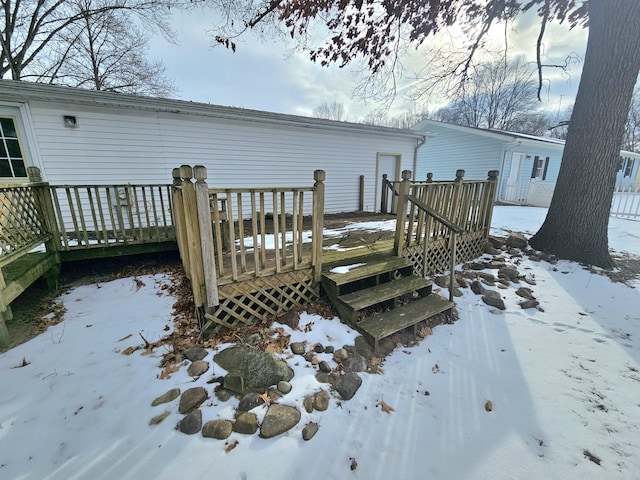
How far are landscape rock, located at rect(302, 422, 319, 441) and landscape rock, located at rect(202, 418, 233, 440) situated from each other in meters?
0.50

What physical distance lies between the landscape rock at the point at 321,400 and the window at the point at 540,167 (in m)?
17.1

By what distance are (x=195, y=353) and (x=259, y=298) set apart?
36.1 inches

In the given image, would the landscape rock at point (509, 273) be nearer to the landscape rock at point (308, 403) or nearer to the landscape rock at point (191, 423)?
the landscape rock at point (308, 403)

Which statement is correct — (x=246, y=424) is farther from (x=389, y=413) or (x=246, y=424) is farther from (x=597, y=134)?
(x=597, y=134)

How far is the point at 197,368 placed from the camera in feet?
7.71

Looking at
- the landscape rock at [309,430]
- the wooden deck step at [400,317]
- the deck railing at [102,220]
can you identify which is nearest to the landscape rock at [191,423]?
the landscape rock at [309,430]

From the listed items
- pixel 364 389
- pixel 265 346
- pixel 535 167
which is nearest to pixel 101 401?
pixel 265 346

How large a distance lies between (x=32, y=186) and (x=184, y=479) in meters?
4.53

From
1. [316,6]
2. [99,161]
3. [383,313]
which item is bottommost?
[383,313]

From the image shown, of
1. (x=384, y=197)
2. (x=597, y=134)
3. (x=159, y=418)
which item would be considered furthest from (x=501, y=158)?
(x=159, y=418)

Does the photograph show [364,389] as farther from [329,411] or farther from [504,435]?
[504,435]

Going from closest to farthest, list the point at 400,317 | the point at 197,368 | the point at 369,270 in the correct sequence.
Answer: the point at 197,368 < the point at 400,317 < the point at 369,270

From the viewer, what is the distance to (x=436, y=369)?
250 cm

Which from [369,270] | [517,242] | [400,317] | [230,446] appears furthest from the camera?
[517,242]
